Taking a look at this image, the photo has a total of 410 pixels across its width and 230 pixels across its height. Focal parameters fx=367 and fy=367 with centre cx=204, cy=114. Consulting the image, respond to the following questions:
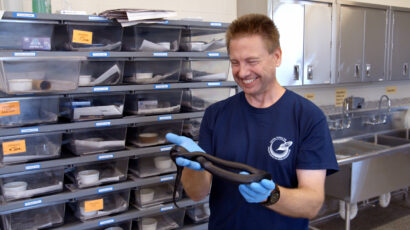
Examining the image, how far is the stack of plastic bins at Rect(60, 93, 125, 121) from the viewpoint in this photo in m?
1.95

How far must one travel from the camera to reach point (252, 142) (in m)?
1.31

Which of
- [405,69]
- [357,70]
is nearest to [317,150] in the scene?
[357,70]

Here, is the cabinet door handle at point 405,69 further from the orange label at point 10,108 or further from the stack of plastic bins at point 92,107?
the orange label at point 10,108

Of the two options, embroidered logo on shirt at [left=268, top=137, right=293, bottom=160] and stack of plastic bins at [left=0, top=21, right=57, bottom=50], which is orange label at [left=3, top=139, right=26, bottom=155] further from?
embroidered logo on shirt at [left=268, top=137, right=293, bottom=160]

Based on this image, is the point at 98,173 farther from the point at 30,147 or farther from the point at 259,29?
the point at 259,29

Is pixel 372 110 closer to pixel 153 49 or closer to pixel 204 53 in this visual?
pixel 204 53

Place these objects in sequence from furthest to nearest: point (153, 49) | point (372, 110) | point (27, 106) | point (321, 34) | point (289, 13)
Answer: point (372, 110) → point (321, 34) → point (289, 13) → point (153, 49) → point (27, 106)

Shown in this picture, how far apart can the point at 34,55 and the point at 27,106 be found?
28cm


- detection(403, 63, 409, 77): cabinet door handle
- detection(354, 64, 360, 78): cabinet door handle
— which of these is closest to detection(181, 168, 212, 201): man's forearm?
detection(354, 64, 360, 78): cabinet door handle

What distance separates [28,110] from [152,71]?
0.71m

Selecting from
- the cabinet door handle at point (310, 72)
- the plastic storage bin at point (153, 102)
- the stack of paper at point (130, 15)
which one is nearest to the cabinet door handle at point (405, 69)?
the cabinet door handle at point (310, 72)

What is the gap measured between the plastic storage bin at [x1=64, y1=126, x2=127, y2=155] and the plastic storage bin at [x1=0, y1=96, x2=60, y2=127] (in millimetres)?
160

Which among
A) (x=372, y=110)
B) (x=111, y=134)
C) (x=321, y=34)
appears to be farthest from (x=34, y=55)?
(x=372, y=110)

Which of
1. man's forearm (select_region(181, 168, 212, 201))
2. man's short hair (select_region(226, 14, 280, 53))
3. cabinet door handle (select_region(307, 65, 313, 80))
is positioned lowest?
man's forearm (select_region(181, 168, 212, 201))
